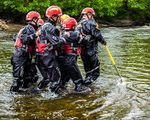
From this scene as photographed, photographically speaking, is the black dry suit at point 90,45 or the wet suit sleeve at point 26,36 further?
the black dry suit at point 90,45

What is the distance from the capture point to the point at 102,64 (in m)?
16.3

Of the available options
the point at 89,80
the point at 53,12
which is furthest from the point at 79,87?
the point at 53,12

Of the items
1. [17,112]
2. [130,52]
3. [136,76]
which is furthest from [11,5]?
[17,112]

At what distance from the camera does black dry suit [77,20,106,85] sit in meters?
11.9

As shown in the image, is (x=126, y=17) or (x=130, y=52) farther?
(x=126, y=17)

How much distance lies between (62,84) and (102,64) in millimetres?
4856

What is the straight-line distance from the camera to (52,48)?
1052cm

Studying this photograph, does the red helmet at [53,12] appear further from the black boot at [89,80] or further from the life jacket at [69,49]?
the black boot at [89,80]

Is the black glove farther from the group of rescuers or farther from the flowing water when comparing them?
the flowing water

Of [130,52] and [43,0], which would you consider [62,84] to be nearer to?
[130,52]

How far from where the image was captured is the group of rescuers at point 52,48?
10.6m

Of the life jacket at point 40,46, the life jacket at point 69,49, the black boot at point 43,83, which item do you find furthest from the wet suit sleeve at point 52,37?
the black boot at point 43,83

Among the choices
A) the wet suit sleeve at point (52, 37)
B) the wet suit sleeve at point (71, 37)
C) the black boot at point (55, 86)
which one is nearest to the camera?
the wet suit sleeve at point (52, 37)

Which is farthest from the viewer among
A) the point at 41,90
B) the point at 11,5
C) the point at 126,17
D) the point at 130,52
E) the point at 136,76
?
the point at 126,17
